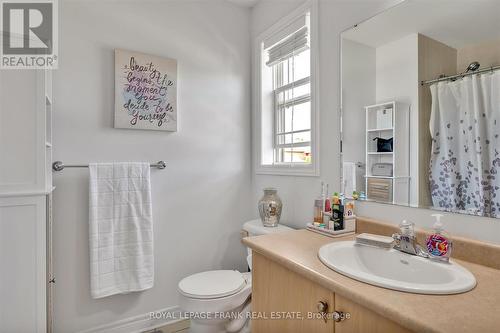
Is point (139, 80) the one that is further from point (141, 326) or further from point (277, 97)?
point (141, 326)

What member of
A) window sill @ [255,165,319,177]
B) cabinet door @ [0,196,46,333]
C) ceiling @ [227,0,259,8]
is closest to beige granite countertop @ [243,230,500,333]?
window sill @ [255,165,319,177]

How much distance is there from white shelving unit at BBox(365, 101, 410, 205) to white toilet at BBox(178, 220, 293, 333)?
2.33 feet

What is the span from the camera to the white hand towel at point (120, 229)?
5.26 ft

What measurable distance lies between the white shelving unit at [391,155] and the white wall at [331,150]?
6cm

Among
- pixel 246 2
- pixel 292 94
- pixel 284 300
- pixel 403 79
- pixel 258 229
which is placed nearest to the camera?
pixel 284 300

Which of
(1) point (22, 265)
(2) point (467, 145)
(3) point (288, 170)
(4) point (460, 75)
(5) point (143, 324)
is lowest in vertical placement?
(5) point (143, 324)

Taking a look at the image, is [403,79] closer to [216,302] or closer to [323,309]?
[323,309]

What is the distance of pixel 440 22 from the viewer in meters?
1.09

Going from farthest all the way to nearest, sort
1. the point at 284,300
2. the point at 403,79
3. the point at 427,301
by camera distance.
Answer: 1. the point at 403,79
2. the point at 284,300
3. the point at 427,301

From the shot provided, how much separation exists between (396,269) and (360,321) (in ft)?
1.22

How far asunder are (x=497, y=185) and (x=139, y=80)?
1.90 metres

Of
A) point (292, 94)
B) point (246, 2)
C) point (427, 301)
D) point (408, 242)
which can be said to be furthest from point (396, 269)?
point (246, 2)

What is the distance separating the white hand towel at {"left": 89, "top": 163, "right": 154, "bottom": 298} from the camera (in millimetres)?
1604

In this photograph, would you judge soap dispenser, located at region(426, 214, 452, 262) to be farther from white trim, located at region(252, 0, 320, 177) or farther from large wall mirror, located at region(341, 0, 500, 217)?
white trim, located at region(252, 0, 320, 177)
